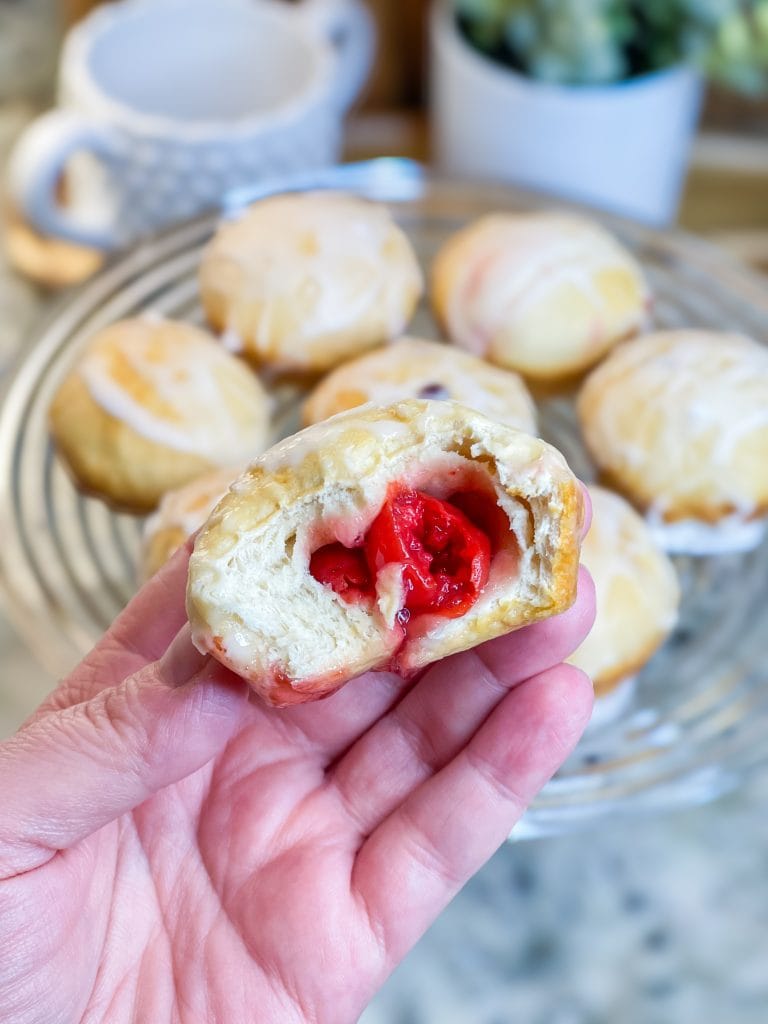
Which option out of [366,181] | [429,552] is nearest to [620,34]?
[366,181]

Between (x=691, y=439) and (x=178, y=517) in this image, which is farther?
(x=691, y=439)

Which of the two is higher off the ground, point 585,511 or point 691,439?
point 585,511

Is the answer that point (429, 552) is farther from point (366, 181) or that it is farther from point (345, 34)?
point (345, 34)

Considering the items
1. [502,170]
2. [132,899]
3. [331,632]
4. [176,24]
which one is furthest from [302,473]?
[176,24]

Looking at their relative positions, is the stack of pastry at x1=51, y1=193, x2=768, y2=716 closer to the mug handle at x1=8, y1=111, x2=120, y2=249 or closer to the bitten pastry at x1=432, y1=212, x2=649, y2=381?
the bitten pastry at x1=432, y1=212, x2=649, y2=381

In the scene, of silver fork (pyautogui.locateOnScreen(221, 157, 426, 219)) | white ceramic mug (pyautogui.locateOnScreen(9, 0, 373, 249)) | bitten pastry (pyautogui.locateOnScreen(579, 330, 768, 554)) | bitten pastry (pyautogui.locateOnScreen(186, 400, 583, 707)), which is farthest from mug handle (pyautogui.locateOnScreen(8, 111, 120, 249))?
bitten pastry (pyautogui.locateOnScreen(186, 400, 583, 707))

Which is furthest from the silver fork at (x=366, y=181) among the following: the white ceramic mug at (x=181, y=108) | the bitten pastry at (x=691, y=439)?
the bitten pastry at (x=691, y=439)
